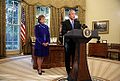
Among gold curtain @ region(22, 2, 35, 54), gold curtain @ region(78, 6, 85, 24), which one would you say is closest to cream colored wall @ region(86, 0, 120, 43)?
gold curtain @ region(78, 6, 85, 24)

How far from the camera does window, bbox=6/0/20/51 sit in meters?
11.1

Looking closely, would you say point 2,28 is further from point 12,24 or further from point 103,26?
point 103,26

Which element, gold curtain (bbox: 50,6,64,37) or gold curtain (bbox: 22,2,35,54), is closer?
gold curtain (bbox: 22,2,35,54)

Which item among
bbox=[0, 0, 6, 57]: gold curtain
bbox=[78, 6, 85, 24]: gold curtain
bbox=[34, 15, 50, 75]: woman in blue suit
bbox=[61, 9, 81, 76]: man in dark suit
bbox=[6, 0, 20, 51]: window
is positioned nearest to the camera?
bbox=[61, 9, 81, 76]: man in dark suit

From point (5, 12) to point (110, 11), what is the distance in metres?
5.65

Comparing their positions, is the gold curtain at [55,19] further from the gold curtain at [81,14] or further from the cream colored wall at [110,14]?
the cream colored wall at [110,14]

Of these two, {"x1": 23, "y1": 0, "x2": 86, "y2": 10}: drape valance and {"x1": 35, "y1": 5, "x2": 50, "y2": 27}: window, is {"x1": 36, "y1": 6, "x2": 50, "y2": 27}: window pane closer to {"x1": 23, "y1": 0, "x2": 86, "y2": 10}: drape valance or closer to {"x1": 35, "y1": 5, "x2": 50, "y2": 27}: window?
{"x1": 35, "y1": 5, "x2": 50, "y2": 27}: window

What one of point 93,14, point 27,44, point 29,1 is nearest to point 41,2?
point 29,1

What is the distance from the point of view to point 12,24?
36.7ft

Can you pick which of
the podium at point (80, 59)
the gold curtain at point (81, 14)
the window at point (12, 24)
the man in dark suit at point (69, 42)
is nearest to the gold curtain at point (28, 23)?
the window at point (12, 24)

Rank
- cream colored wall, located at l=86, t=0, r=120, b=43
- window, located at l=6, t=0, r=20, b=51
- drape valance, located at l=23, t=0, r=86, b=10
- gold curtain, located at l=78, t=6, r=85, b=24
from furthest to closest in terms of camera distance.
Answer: gold curtain, located at l=78, t=6, r=85, b=24 < cream colored wall, located at l=86, t=0, r=120, b=43 < drape valance, located at l=23, t=0, r=86, b=10 < window, located at l=6, t=0, r=20, b=51

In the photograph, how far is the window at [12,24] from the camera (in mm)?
11070

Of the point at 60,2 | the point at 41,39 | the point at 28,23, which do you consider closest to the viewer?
the point at 41,39

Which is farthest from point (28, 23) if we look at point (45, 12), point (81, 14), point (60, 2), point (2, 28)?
point (81, 14)
